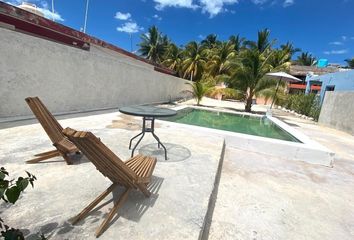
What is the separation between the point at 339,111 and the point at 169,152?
13795mm

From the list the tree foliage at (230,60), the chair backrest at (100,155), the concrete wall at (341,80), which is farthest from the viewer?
the concrete wall at (341,80)

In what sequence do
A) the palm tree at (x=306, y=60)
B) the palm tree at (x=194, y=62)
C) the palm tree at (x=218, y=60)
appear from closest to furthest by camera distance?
the palm tree at (x=218, y=60) < the palm tree at (x=194, y=62) < the palm tree at (x=306, y=60)

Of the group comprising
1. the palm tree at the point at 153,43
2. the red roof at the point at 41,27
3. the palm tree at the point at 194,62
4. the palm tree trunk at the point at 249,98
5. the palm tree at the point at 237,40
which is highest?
the palm tree at the point at 237,40

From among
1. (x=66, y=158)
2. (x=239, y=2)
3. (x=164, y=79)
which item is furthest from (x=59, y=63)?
(x=239, y=2)

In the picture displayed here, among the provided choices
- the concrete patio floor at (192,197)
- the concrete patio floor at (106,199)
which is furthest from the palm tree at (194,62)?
the concrete patio floor at (106,199)

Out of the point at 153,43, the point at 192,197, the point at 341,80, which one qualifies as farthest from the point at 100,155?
the point at 153,43

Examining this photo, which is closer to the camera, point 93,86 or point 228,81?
point 93,86

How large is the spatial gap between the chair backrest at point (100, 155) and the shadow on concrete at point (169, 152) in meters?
1.94

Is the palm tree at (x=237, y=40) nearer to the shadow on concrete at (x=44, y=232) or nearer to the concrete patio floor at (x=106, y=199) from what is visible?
the concrete patio floor at (x=106, y=199)

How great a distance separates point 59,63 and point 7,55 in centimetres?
179

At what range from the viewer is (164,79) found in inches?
710

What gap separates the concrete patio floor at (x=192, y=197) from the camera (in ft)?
7.28

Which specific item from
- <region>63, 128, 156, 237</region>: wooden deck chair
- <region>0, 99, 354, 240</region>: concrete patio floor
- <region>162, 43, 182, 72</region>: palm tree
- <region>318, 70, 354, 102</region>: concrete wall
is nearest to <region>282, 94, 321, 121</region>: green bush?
<region>318, 70, 354, 102</region>: concrete wall

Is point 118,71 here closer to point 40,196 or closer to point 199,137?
point 199,137
